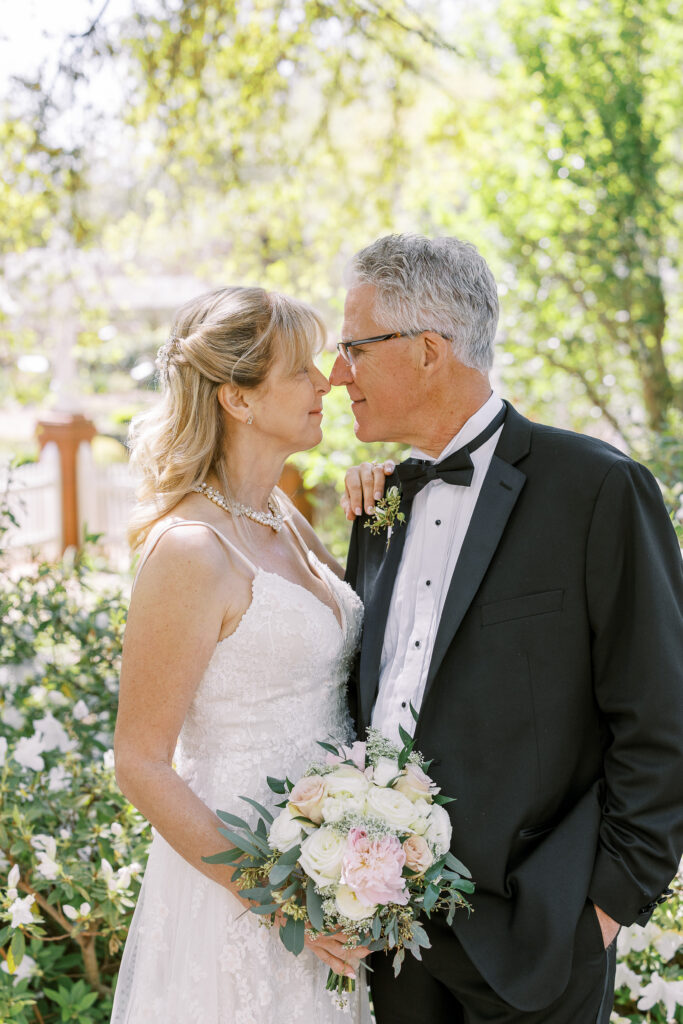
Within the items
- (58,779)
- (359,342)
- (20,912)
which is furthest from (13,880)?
(359,342)

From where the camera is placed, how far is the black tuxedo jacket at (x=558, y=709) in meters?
1.97

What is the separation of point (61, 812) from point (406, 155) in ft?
24.5

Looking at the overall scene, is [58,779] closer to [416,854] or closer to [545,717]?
[416,854]

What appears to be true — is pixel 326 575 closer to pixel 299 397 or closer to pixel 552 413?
pixel 299 397

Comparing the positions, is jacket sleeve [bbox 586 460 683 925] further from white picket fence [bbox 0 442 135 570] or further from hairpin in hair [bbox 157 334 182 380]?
white picket fence [bbox 0 442 135 570]

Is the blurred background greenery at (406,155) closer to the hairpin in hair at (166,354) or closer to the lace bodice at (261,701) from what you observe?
the hairpin in hair at (166,354)

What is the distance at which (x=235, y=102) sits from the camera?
24.2ft

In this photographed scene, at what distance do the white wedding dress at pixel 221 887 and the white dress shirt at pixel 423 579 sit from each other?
0.67 ft

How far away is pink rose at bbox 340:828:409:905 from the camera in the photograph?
5.60 feet

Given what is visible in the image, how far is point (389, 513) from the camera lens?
2533 millimetres

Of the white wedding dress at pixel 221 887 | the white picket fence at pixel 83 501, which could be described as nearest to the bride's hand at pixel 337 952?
the white wedding dress at pixel 221 887

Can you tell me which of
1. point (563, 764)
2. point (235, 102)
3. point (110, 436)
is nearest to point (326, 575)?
point (563, 764)

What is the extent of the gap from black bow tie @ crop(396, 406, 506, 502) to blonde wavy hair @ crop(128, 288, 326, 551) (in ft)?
1.40

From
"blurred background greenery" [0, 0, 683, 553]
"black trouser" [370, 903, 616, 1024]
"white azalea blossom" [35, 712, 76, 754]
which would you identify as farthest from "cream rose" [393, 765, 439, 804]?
"blurred background greenery" [0, 0, 683, 553]
